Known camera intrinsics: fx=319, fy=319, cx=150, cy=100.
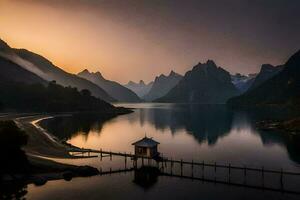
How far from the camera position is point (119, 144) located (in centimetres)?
11350

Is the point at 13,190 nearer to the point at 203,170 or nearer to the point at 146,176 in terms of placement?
the point at 146,176

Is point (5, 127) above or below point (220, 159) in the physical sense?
above

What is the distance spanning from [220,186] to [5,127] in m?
44.6

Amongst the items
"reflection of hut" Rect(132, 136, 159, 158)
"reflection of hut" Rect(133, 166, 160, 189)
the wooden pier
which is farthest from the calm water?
"reflection of hut" Rect(132, 136, 159, 158)

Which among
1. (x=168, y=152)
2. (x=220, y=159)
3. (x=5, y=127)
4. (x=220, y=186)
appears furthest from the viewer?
(x=168, y=152)

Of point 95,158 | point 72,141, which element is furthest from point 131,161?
point 72,141

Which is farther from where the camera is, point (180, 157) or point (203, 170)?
point (180, 157)

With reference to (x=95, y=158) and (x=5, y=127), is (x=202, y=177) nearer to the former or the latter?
(x=95, y=158)

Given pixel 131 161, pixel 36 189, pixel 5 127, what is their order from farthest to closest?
pixel 131 161
pixel 5 127
pixel 36 189

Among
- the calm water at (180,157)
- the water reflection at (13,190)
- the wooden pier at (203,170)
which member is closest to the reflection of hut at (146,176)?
the calm water at (180,157)

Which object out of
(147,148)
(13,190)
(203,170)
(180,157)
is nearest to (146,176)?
(147,148)

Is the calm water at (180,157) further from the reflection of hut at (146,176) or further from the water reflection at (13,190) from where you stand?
the water reflection at (13,190)

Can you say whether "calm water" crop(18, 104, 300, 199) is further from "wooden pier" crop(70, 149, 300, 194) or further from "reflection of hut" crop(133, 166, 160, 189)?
"wooden pier" crop(70, 149, 300, 194)

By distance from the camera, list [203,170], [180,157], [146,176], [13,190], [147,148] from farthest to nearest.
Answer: [180,157]
[203,170]
[147,148]
[146,176]
[13,190]
